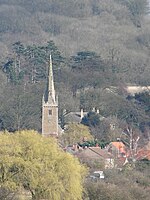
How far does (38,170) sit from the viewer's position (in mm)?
32500

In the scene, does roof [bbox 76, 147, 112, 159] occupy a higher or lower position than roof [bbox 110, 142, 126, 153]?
higher

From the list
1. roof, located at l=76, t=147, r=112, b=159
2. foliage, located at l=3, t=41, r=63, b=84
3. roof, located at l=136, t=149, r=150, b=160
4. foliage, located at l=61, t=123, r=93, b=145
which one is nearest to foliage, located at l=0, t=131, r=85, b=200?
roof, located at l=76, t=147, r=112, b=159

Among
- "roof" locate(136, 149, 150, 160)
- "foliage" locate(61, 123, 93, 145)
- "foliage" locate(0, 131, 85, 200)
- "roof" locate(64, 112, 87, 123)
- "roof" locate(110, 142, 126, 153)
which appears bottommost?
"roof" locate(64, 112, 87, 123)

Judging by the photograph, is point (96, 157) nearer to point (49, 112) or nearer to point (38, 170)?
point (49, 112)

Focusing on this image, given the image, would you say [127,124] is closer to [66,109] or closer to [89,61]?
[66,109]

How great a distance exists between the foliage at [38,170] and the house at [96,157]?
405 inches

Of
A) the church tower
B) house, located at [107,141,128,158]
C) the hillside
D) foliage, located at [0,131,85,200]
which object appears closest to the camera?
foliage, located at [0,131,85,200]

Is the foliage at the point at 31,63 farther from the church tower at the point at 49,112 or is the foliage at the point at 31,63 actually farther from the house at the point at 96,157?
the house at the point at 96,157

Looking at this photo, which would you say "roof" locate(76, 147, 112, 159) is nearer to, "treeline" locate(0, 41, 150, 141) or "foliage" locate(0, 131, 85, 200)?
"treeline" locate(0, 41, 150, 141)

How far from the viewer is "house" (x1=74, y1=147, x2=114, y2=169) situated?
4428cm

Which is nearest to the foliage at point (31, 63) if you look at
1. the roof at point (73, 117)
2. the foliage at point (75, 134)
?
the roof at point (73, 117)

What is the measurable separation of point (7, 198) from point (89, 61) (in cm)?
4323

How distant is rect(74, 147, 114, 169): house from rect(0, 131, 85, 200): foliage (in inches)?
405

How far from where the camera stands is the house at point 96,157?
145ft
